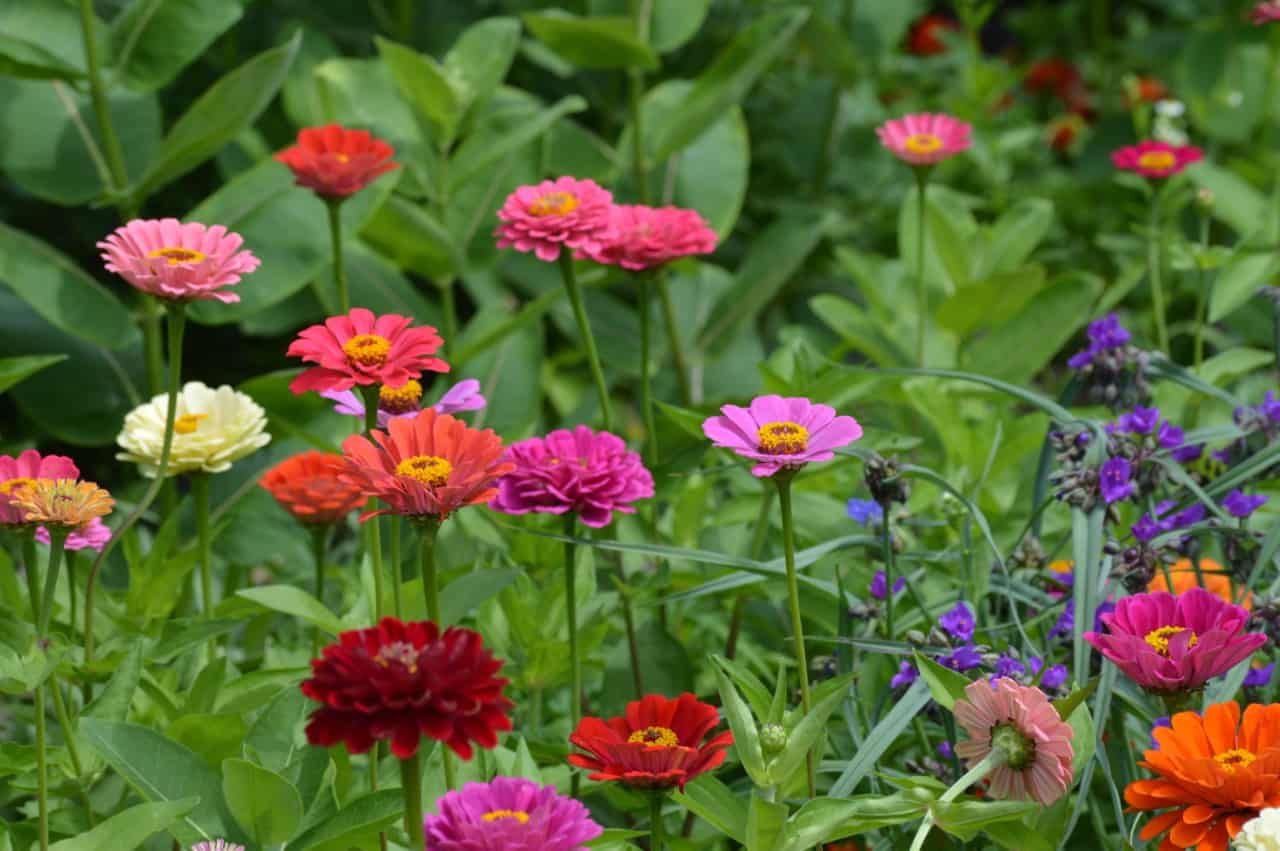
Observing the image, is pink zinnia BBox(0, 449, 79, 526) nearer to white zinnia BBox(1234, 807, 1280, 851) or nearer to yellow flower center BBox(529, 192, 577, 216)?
yellow flower center BBox(529, 192, 577, 216)

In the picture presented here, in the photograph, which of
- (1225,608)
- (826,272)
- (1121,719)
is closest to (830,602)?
(1121,719)

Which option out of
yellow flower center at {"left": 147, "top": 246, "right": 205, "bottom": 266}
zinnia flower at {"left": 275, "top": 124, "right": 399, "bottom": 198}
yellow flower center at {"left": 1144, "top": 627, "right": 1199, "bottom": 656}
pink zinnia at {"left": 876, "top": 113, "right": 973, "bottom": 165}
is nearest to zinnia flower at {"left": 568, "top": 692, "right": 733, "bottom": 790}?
yellow flower center at {"left": 1144, "top": 627, "right": 1199, "bottom": 656}

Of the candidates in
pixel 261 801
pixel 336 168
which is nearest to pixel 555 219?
pixel 336 168

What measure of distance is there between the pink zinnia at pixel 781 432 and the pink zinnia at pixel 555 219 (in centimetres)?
21

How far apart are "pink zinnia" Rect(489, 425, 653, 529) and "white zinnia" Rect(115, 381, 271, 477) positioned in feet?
0.72

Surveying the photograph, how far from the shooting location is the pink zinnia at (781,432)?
30.6 inches

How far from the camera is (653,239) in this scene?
1.07 m

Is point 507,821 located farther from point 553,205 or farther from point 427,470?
point 553,205

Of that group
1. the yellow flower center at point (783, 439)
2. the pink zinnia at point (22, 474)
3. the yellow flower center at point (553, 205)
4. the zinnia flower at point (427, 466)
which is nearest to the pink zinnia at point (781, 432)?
the yellow flower center at point (783, 439)

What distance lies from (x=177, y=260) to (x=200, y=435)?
203 mm

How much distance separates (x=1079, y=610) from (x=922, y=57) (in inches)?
77.6

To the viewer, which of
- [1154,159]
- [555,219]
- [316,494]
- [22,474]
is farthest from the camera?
[1154,159]

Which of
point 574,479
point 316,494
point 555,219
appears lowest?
point 316,494

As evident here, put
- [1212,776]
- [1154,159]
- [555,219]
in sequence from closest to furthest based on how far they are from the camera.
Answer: [1212,776], [555,219], [1154,159]
